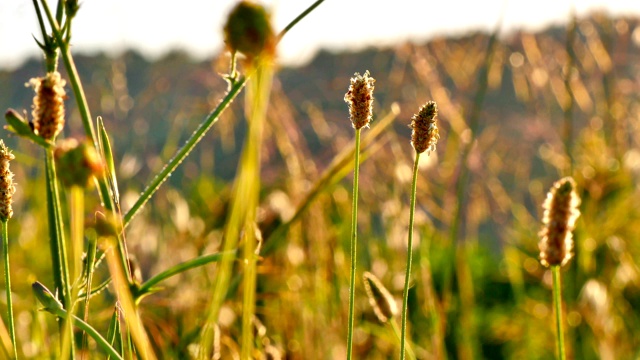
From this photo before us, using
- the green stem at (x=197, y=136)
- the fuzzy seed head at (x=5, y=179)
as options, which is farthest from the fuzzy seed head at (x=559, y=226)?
the fuzzy seed head at (x=5, y=179)

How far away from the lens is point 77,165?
0.35 meters

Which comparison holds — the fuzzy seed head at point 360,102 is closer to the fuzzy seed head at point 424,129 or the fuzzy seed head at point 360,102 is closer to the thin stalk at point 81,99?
→ the fuzzy seed head at point 424,129

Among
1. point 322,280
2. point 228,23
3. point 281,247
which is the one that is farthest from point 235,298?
point 228,23

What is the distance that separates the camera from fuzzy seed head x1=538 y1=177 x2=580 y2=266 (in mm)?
539

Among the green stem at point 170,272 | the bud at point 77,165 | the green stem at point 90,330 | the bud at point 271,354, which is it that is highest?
the bud at point 77,165

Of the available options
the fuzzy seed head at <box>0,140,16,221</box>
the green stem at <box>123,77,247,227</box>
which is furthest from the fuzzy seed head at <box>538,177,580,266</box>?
the fuzzy seed head at <box>0,140,16,221</box>

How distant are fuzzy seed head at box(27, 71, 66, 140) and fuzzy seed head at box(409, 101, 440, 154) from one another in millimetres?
199

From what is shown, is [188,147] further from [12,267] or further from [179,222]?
[12,267]

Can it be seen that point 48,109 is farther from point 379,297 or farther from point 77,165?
point 379,297

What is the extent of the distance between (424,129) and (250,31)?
16 centimetres

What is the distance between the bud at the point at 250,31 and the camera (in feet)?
1.16

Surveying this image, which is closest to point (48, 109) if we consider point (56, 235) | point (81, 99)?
point (81, 99)

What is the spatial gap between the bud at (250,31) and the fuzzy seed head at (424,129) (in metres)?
0.15

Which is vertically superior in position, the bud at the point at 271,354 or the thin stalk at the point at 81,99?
the thin stalk at the point at 81,99
